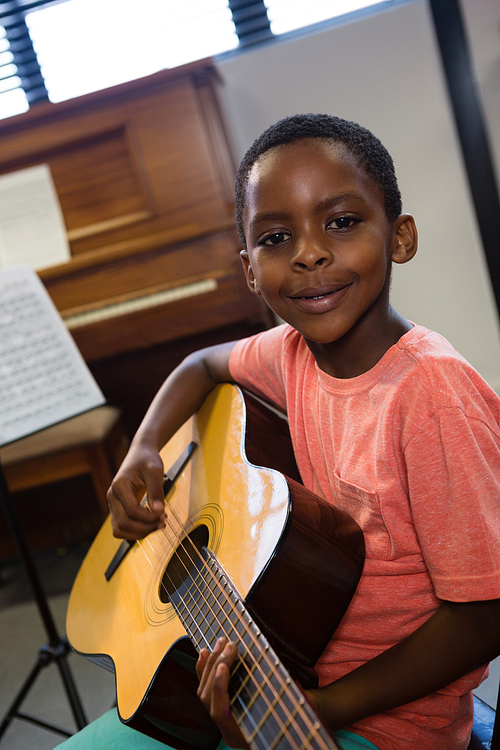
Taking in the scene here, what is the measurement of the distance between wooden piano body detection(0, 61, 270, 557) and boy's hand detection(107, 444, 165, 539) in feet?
3.36

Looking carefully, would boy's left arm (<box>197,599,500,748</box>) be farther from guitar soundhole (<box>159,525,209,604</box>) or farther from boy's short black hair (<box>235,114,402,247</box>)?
boy's short black hair (<box>235,114,402,247</box>)

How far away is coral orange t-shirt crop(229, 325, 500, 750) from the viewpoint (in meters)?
0.61

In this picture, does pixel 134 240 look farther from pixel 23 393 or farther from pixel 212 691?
pixel 212 691

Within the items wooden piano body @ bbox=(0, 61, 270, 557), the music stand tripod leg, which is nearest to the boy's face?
the music stand tripod leg

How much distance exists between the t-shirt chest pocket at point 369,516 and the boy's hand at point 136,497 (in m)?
0.33

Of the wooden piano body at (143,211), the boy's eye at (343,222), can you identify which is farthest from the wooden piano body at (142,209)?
the boy's eye at (343,222)

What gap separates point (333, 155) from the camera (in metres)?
0.72

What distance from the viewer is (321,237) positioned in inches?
28.0

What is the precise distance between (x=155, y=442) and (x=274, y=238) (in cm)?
47

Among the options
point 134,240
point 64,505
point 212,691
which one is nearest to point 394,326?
point 212,691

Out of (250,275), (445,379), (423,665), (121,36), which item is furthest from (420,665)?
(121,36)

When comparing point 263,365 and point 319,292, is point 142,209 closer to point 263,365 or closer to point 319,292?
point 263,365

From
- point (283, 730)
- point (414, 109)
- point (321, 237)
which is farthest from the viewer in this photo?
point (414, 109)

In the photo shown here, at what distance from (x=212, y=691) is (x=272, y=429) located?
438 millimetres
